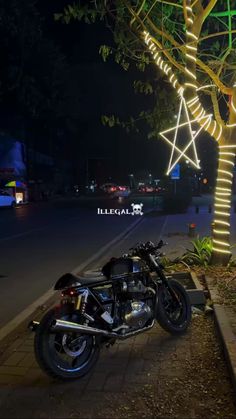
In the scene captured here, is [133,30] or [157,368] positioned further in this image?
[133,30]

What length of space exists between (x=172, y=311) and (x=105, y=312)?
4.08 ft

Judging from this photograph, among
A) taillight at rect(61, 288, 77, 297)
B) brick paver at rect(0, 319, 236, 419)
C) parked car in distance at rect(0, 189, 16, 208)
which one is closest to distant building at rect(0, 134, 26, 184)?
parked car in distance at rect(0, 189, 16, 208)

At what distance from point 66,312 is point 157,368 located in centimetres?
110

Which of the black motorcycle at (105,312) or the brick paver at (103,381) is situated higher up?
the black motorcycle at (105,312)

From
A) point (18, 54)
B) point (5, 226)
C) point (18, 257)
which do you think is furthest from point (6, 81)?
point (18, 257)

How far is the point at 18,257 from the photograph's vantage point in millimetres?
11711

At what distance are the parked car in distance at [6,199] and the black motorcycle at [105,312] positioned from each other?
28202 mm

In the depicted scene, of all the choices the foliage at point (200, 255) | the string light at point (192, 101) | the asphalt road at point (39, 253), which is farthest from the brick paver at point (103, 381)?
the string light at point (192, 101)

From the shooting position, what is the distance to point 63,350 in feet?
14.4

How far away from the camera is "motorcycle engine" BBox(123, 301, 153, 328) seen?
16.2 feet

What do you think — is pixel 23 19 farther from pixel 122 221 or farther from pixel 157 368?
pixel 157 368

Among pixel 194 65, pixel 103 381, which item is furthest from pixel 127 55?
pixel 103 381

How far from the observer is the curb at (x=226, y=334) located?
4266mm

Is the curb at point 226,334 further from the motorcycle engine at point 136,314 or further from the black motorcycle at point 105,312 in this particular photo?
the motorcycle engine at point 136,314
